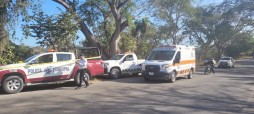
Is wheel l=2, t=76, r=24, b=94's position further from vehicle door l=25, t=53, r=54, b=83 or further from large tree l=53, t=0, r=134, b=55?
large tree l=53, t=0, r=134, b=55

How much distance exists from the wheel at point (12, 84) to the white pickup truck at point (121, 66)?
24.1 ft

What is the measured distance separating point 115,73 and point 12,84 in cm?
840

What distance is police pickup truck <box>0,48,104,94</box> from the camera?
14828 millimetres

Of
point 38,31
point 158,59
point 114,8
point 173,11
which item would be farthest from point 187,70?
point 173,11

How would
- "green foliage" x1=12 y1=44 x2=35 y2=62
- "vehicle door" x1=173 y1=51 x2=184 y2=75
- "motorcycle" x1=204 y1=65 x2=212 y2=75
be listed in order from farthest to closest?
1. "motorcycle" x1=204 y1=65 x2=212 y2=75
2. "green foliage" x1=12 y1=44 x2=35 y2=62
3. "vehicle door" x1=173 y1=51 x2=184 y2=75

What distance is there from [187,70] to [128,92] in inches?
339

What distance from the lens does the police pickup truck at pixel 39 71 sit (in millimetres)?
14828

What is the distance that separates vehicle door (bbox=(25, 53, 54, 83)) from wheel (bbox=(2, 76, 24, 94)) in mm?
515

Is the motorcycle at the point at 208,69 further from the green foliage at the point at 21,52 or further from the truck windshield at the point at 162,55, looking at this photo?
the green foliage at the point at 21,52

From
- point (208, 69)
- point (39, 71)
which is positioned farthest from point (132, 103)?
point (208, 69)

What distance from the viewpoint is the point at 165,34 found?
55375mm

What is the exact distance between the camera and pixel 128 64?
23.0m

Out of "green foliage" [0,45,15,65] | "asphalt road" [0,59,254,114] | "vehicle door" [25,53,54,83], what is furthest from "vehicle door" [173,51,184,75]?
"green foliage" [0,45,15,65]

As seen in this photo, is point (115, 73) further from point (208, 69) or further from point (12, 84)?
point (208, 69)
